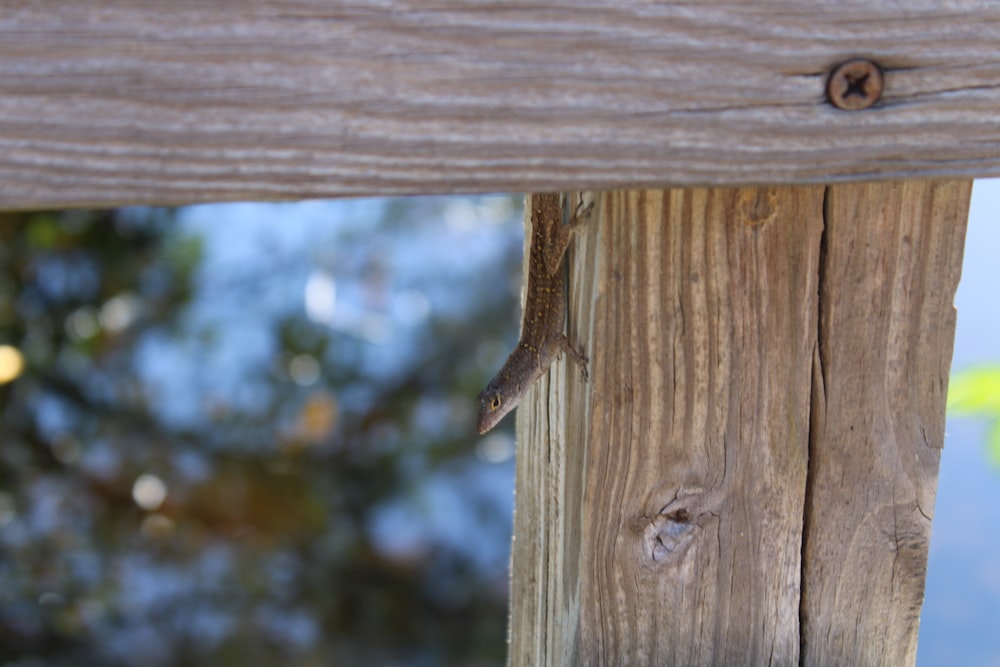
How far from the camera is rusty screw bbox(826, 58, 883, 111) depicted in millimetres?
1021

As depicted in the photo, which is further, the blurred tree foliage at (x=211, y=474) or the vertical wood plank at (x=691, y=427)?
the blurred tree foliage at (x=211, y=474)

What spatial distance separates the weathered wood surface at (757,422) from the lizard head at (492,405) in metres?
1.76

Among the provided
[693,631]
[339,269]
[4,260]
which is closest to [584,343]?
[693,631]

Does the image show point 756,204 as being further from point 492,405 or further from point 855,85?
point 492,405

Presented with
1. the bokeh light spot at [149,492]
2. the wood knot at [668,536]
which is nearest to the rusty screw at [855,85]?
the wood knot at [668,536]

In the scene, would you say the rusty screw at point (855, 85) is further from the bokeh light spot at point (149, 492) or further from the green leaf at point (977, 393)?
the bokeh light spot at point (149, 492)

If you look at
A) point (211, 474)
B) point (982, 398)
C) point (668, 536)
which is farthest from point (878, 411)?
point (211, 474)

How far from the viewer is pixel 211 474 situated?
17.7 feet

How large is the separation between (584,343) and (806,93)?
1.74 feet

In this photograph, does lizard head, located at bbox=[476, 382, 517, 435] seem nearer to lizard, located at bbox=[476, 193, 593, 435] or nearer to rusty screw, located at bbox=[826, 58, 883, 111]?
lizard, located at bbox=[476, 193, 593, 435]

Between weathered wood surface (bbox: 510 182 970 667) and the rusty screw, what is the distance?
0.28m

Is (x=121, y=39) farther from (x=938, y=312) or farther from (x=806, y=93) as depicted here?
(x=938, y=312)

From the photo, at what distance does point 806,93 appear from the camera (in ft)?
3.36

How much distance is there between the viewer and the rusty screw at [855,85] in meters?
1.02
